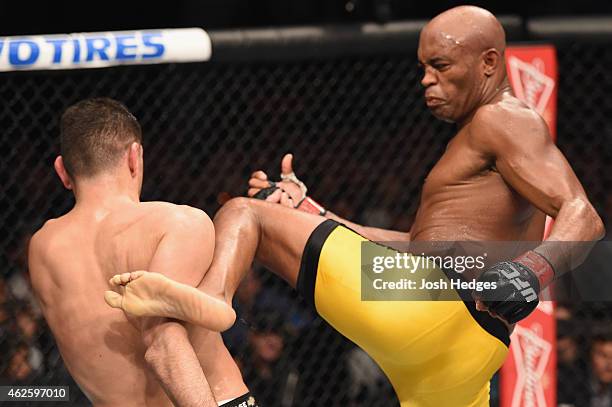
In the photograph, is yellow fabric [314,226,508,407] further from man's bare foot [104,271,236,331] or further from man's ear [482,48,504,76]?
man's ear [482,48,504,76]

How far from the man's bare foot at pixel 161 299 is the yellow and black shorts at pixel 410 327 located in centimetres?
35

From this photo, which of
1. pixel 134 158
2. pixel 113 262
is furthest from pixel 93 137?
pixel 113 262

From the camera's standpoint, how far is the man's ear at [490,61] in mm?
2275

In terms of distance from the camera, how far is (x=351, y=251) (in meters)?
2.11

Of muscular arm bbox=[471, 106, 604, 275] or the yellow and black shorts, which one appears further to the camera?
the yellow and black shorts

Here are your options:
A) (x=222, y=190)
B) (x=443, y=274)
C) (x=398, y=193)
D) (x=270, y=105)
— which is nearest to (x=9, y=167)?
(x=222, y=190)

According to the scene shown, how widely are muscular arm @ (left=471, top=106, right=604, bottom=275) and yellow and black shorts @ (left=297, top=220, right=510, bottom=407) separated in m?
0.25

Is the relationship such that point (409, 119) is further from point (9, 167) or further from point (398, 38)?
point (9, 167)

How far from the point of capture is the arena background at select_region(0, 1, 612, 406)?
10.4 ft

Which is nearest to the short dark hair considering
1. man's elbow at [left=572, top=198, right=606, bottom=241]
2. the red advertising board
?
man's elbow at [left=572, top=198, right=606, bottom=241]

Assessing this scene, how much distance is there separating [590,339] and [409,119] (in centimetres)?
109

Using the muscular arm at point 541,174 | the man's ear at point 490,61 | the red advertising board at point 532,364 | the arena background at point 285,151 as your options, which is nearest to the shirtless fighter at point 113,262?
the muscular arm at point 541,174

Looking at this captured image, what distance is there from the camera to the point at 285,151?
150 inches

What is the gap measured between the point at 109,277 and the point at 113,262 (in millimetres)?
32
